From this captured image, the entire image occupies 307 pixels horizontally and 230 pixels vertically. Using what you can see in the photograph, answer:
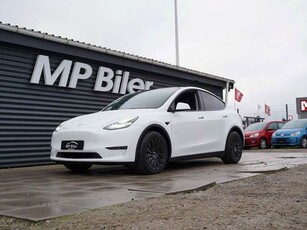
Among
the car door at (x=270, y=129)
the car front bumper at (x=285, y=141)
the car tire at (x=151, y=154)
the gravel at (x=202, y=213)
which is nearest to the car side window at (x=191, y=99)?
the car tire at (x=151, y=154)

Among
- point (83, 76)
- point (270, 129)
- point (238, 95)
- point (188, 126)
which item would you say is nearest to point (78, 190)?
point (188, 126)

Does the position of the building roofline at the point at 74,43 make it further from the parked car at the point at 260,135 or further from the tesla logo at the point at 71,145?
→ the parked car at the point at 260,135

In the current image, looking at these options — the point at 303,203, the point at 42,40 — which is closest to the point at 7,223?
the point at 303,203

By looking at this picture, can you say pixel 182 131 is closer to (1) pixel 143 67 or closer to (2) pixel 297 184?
(2) pixel 297 184

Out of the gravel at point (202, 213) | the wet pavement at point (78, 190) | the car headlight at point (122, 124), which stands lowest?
the gravel at point (202, 213)

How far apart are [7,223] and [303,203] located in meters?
2.82

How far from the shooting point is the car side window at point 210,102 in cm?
802

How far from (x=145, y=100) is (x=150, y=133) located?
40.2 inches

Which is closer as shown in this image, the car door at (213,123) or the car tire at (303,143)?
the car door at (213,123)

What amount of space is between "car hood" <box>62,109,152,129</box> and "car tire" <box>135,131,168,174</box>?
460 mm

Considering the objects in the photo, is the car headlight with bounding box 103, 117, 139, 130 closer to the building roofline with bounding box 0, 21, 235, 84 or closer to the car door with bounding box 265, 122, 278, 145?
the building roofline with bounding box 0, 21, 235, 84

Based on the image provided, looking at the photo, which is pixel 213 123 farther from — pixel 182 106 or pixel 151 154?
pixel 151 154

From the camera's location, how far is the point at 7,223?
127 inches

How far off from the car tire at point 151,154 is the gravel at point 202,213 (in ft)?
5.91
